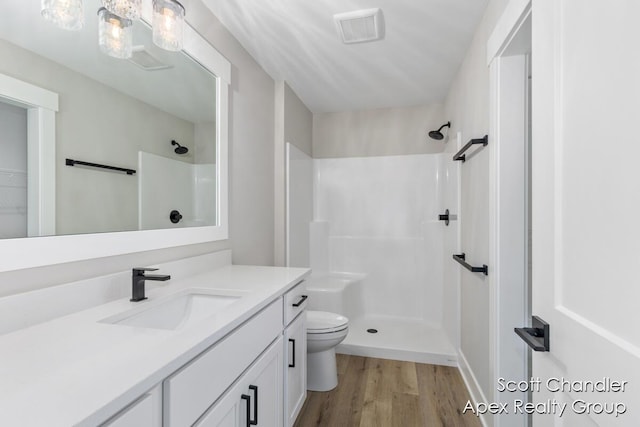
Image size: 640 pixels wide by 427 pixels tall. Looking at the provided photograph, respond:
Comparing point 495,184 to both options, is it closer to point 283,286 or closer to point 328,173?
point 283,286

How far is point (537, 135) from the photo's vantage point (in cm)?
84

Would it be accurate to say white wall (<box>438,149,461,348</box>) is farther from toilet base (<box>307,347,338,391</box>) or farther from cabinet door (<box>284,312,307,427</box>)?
cabinet door (<box>284,312,307,427</box>)

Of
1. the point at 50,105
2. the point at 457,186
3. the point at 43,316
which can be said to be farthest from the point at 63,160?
the point at 457,186

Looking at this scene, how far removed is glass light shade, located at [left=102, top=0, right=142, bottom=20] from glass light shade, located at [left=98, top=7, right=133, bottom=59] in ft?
0.10

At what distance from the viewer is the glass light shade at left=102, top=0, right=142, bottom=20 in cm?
112

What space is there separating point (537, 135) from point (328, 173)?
283cm

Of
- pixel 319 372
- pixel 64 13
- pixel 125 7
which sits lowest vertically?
pixel 319 372

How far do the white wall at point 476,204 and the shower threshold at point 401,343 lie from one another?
0.86ft

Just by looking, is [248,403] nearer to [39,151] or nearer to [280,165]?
[39,151]

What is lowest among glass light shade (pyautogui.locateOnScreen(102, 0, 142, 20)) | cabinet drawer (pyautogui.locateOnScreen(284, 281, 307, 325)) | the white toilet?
the white toilet

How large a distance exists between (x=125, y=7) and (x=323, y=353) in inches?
82.1

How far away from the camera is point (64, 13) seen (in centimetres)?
101

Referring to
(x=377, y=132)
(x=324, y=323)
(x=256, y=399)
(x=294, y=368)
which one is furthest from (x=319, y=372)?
(x=377, y=132)

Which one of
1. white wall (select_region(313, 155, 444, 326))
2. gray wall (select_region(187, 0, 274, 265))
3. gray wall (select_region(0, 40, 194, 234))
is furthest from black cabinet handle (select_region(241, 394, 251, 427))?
white wall (select_region(313, 155, 444, 326))
